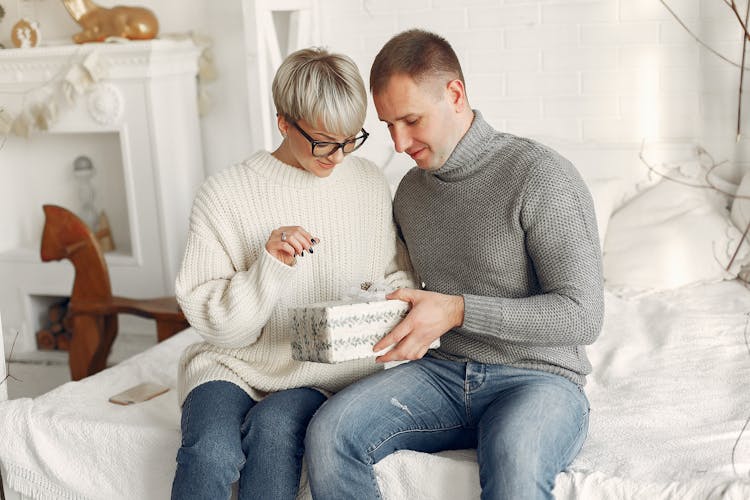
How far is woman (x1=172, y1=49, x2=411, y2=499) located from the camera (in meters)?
1.71

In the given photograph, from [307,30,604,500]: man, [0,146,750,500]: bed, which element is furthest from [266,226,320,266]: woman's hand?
[0,146,750,500]: bed

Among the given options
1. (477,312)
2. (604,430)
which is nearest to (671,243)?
(604,430)

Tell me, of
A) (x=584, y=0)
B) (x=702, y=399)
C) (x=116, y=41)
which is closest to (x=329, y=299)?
(x=702, y=399)

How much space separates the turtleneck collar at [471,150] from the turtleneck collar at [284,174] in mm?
292

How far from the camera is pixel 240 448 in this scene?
1.71 metres

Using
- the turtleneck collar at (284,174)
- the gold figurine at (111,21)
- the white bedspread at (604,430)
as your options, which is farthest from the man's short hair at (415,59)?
the gold figurine at (111,21)

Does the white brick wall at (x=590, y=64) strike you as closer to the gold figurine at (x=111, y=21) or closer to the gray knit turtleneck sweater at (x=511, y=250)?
the gold figurine at (x=111, y=21)

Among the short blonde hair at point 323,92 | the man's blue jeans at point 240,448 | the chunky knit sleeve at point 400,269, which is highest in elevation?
the short blonde hair at point 323,92

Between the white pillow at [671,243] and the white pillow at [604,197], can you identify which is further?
the white pillow at [604,197]

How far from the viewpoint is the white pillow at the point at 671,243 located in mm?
2797

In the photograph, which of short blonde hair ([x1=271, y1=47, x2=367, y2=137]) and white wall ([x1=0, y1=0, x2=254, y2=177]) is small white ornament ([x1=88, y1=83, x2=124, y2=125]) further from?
short blonde hair ([x1=271, y1=47, x2=367, y2=137])

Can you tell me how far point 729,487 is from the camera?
Result: 5.09 ft

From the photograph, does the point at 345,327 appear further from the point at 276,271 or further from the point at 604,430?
the point at 604,430

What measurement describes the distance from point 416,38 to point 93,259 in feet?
5.53
